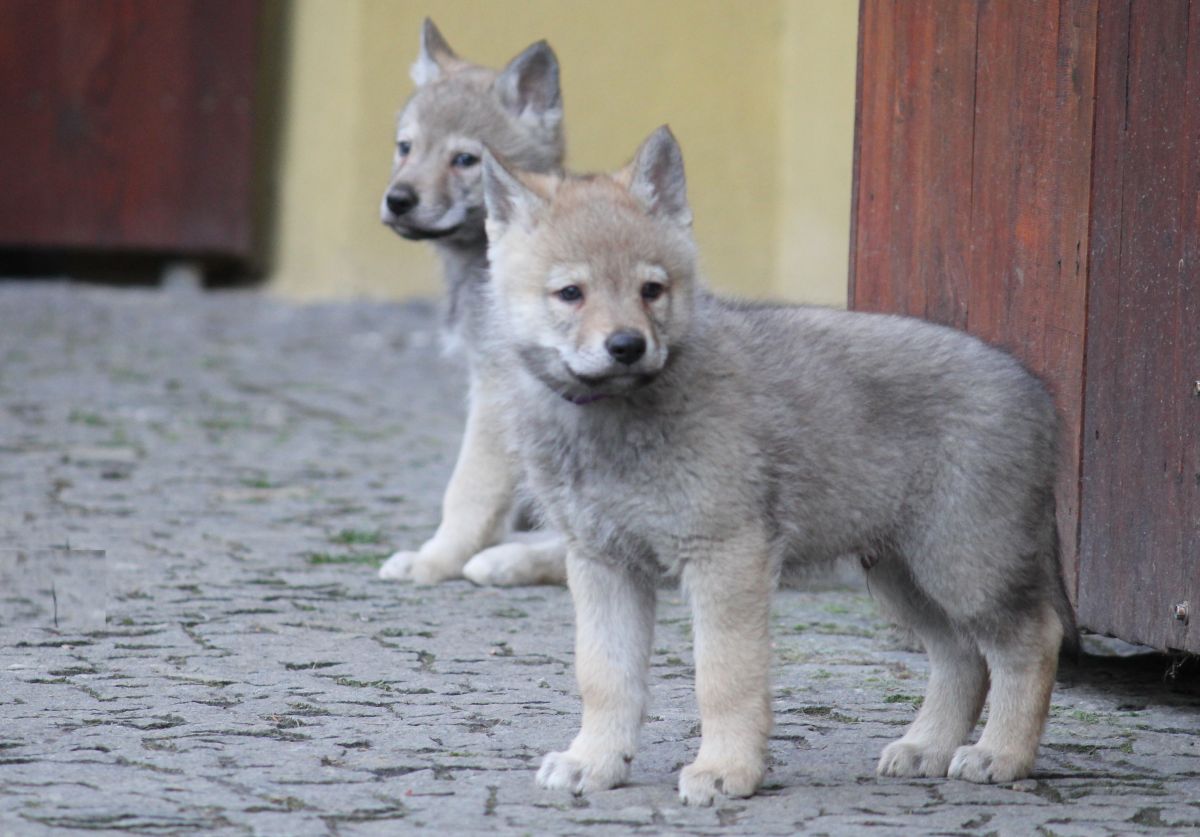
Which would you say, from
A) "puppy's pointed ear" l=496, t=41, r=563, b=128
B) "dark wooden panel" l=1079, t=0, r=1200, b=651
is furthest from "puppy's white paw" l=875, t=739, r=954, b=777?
"puppy's pointed ear" l=496, t=41, r=563, b=128

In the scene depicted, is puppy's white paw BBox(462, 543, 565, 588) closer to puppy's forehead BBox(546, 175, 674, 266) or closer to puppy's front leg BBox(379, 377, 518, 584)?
puppy's front leg BBox(379, 377, 518, 584)

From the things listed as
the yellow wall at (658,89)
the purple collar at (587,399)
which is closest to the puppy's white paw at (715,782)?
the purple collar at (587,399)

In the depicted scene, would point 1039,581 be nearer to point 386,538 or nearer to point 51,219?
point 386,538

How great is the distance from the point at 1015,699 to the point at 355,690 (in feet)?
5.42

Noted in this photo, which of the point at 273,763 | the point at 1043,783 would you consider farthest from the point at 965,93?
the point at 273,763

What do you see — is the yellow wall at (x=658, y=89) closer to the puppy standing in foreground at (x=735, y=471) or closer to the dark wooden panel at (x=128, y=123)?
the dark wooden panel at (x=128, y=123)

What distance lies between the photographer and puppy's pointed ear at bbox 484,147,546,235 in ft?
13.1

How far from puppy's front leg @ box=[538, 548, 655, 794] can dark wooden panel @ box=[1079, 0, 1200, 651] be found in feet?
4.32

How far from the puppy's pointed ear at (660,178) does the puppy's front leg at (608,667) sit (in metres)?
0.81

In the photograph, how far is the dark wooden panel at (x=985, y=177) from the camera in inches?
182

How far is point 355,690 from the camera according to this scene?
4523 millimetres

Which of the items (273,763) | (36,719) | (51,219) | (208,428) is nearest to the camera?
(273,763)

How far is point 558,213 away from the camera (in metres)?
3.96

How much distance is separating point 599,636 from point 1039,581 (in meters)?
1.01
